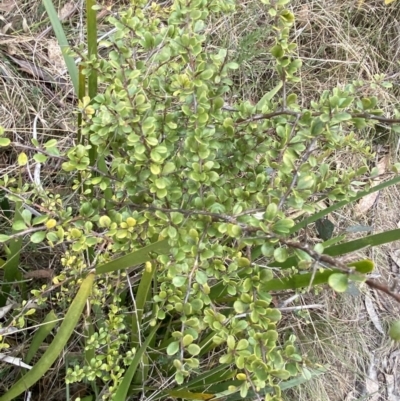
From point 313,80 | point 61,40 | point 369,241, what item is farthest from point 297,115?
point 313,80

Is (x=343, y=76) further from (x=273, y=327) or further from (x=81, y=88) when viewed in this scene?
(x=273, y=327)

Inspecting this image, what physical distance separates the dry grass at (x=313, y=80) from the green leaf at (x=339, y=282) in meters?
0.71

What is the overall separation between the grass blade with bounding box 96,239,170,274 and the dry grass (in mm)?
387

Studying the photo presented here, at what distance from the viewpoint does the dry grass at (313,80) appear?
120 cm

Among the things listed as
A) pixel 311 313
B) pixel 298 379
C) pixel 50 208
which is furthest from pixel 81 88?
pixel 311 313

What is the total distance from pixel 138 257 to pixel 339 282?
32 cm

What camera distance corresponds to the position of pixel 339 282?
488mm

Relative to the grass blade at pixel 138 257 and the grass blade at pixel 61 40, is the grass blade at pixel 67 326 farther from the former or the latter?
the grass blade at pixel 61 40

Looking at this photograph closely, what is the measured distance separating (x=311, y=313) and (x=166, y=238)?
767 mm

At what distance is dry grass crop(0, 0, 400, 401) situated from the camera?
1.20 m

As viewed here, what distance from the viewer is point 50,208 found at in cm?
70

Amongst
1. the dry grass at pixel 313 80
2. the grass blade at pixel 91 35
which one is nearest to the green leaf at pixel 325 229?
the dry grass at pixel 313 80

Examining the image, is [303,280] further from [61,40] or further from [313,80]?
[313,80]

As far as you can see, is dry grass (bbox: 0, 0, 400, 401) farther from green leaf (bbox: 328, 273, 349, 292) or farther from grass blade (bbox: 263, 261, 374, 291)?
green leaf (bbox: 328, 273, 349, 292)
